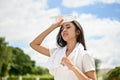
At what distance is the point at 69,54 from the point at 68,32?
186mm

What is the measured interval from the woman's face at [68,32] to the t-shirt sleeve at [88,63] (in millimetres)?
223

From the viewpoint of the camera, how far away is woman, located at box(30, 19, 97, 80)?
3039 mm

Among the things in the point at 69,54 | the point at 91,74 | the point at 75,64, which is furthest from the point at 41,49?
the point at 91,74

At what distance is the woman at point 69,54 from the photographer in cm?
304

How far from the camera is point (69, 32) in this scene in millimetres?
3229

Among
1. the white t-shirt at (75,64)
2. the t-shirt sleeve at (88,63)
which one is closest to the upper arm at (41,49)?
the white t-shirt at (75,64)

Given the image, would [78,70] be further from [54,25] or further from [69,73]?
[54,25]

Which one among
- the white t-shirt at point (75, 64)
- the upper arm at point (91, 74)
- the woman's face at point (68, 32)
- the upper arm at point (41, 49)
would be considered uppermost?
the woman's face at point (68, 32)

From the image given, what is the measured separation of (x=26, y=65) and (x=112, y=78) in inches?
2491

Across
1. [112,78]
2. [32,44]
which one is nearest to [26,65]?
[112,78]

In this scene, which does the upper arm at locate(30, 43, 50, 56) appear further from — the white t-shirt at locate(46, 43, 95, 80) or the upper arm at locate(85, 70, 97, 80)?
the upper arm at locate(85, 70, 97, 80)

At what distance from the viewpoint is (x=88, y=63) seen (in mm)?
3062

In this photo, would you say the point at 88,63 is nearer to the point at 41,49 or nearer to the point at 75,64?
the point at 75,64

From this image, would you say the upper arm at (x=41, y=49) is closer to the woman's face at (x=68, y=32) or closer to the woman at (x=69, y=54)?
the woman at (x=69, y=54)
